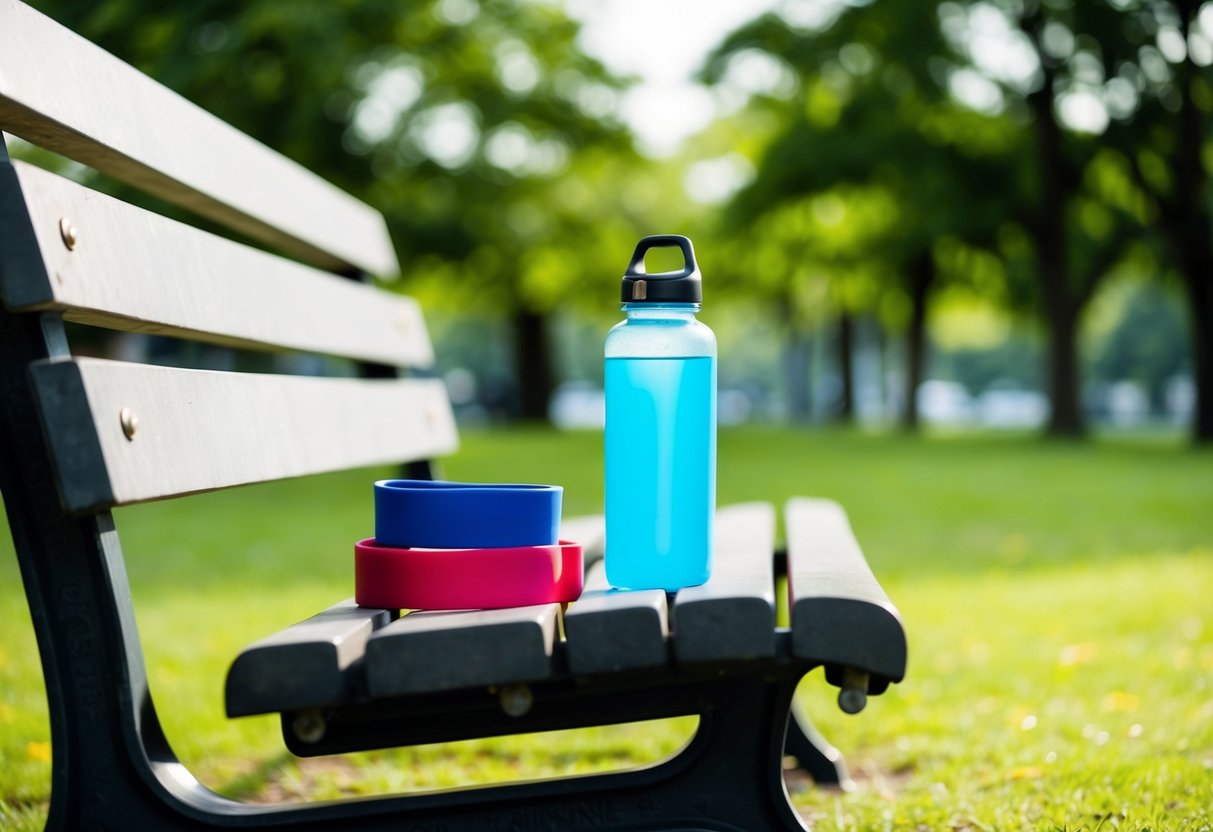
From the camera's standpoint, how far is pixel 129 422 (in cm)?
157

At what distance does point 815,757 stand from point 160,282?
1896 mm

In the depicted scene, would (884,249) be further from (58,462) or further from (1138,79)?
(58,462)

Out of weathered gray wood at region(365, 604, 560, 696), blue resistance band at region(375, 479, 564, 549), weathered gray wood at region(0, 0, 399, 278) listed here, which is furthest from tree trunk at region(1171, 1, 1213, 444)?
weathered gray wood at region(365, 604, 560, 696)

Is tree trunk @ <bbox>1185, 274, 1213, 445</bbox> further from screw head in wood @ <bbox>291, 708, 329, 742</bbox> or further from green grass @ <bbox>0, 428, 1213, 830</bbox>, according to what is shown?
screw head in wood @ <bbox>291, 708, 329, 742</bbox>

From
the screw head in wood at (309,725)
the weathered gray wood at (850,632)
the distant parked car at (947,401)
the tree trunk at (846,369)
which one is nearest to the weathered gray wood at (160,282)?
the screw head in wood at (309,725)

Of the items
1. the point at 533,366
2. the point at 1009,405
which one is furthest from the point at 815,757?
the point at 1009,405

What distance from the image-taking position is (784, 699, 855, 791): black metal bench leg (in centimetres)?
301

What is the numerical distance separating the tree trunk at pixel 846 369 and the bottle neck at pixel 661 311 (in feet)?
95.0

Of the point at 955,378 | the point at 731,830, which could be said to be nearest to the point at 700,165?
the point at 731,830

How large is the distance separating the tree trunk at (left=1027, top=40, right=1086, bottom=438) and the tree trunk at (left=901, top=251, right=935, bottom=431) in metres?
5.73

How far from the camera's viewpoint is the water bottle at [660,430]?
1.72m

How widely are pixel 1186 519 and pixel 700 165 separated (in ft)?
74.9

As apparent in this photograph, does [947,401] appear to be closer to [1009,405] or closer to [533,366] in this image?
[1009,405]

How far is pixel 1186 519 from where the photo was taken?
9258mm
